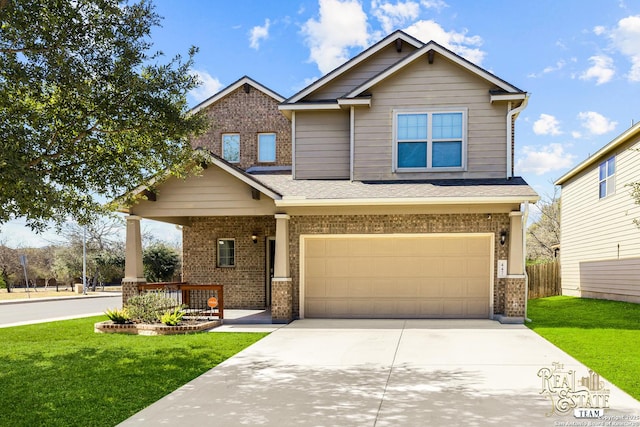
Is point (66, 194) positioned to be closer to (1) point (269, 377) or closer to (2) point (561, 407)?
(1) point (269, 377)

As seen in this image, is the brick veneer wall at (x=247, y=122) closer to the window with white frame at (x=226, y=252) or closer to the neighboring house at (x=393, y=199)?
the neighboring house at (x=393, y=199)

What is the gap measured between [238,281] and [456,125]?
7947mm

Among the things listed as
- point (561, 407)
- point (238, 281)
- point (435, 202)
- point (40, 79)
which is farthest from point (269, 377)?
point (238, 281)

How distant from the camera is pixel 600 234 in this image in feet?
68.0

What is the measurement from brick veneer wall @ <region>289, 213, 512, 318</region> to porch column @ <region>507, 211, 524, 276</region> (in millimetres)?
257

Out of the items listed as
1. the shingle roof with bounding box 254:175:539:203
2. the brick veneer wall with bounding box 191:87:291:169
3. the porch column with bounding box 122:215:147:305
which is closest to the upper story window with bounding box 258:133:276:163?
the brick veneer wall with bounding box 191:87:291:169

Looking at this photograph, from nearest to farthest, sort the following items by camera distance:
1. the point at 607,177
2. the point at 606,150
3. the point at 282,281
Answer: the point at 282,281 < the point at 606,150 < the point at 607,177

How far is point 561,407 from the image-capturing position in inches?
231

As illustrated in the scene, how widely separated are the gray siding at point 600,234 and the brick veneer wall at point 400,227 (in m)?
4.90

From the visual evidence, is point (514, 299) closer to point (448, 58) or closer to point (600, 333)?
point (600, 333)

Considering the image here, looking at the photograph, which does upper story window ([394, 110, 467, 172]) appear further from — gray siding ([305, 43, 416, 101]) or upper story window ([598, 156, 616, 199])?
upper story window ([598, 156, 616, 199])

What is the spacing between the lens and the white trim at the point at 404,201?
40.4 ft

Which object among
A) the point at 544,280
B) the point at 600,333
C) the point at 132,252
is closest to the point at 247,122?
the point at 132,252

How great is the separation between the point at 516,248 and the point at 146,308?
899cm
